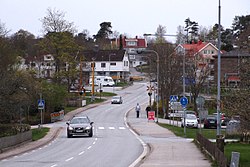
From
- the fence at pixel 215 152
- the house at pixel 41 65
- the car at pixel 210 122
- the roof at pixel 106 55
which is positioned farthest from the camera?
the roof at pixel 106 55

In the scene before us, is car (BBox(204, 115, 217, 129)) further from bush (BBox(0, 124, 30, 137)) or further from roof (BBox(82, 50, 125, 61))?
roof (BBox(82, 50, 125, 61))

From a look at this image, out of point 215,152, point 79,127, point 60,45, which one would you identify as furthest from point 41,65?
point 215,152

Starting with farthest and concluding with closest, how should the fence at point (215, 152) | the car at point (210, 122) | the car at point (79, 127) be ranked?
the car at point (210, 122)
the car at point (79, 127)
the fence at point (215, 152)

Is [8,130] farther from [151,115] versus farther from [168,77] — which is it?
[168,77]

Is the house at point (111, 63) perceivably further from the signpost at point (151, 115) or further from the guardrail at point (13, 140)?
the guardrail at point (13, 140)

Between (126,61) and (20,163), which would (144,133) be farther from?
(126,61)

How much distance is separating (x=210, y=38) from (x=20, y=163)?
150 m

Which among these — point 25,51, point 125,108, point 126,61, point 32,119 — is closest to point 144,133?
point 32,119

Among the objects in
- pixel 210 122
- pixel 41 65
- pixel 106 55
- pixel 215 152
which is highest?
pixel 106 55

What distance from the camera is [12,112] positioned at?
116 ft

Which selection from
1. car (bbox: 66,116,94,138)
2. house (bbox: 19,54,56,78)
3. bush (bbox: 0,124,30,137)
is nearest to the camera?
bush (bbox: 0,124,30,137)

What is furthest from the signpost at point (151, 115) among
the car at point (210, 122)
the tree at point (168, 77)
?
the car at point (210, 122)

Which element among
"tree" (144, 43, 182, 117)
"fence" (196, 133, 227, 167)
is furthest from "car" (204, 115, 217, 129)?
"fence" (196, 133, 227, 167)

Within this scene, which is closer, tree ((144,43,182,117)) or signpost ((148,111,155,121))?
signpost ((148,111,155,121))
